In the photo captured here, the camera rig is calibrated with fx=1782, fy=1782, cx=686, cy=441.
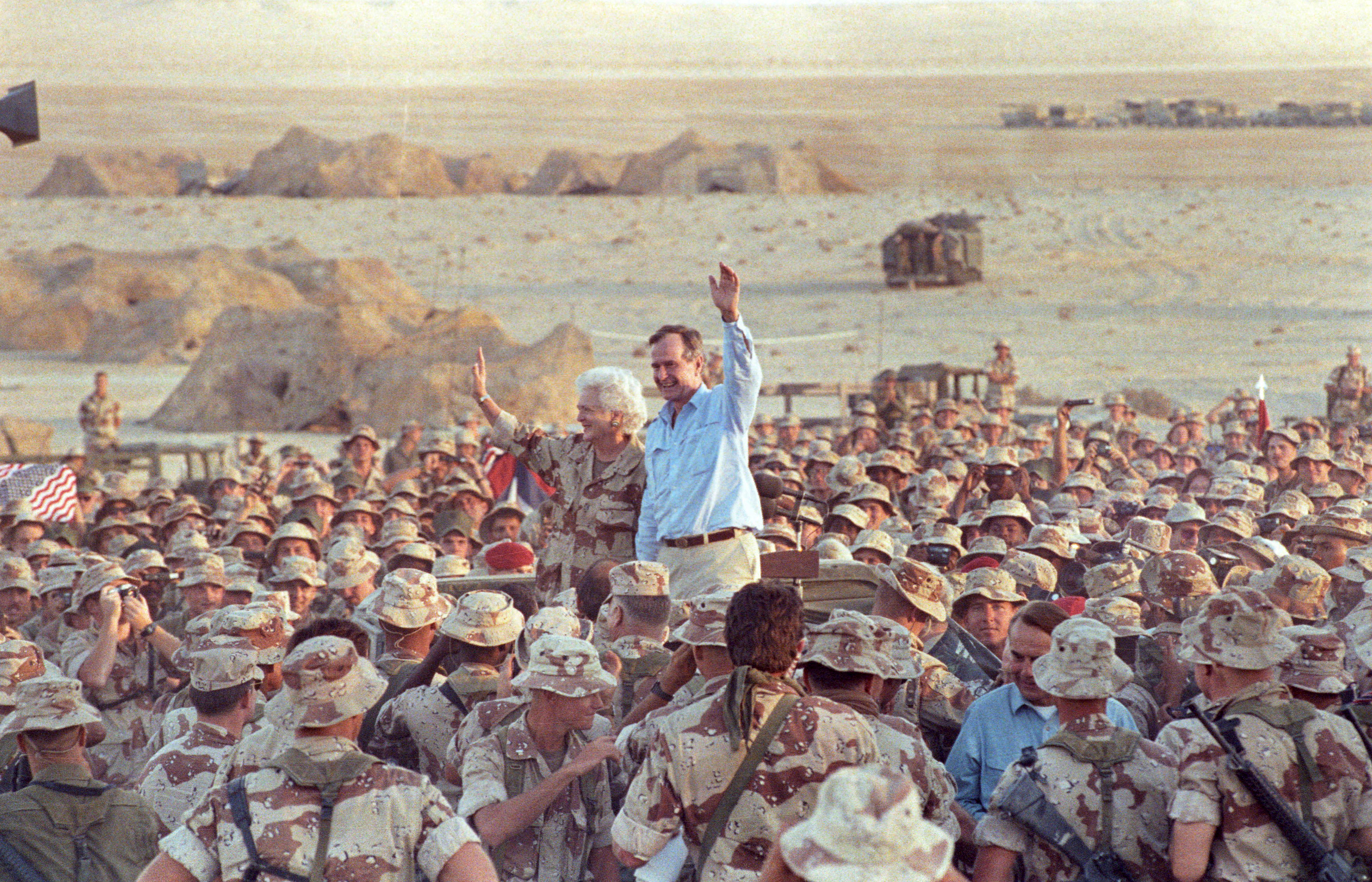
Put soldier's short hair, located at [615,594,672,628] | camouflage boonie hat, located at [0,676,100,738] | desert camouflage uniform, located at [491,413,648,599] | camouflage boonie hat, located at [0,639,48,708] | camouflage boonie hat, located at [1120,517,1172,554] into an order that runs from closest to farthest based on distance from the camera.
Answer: camouflage boonie hat, located at [0,676,100,738] < soldier's short hair, located at [615,594,672,628] < camouflage boonie hat, located at [0,639,48,708] < desert camouflage uniform, located at [491,413,648,599] < camouflage boonie hat, located at [1120,517,1172,554]

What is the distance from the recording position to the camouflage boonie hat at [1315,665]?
569 cm

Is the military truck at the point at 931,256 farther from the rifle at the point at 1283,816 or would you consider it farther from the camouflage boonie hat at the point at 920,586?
the rifle at the point at 1283,816

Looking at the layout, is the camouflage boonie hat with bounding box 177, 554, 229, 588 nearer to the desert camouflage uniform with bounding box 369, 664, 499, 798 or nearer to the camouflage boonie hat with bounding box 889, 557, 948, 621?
the desert camouflage uniform with bounding box 369, 664, 499, 798

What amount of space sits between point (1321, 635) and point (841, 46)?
297ft

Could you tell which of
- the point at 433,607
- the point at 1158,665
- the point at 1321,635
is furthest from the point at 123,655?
the point at 1321,635

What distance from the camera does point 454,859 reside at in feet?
15.2

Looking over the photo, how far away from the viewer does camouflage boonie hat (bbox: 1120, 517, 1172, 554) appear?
35.2ft

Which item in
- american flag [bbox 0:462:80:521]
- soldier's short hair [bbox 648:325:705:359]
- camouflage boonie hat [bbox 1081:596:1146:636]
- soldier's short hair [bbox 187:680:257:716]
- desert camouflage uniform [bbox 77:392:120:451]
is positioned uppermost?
soldier's short hair [bbox 648:325:705:359]

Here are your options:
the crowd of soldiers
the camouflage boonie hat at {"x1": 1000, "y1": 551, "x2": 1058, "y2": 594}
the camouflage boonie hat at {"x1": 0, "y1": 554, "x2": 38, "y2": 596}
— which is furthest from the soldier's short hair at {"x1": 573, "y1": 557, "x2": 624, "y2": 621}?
the camouflage boonie hat at {"x1": 0, "y1": 554, "x2": 38, "y2": 596}

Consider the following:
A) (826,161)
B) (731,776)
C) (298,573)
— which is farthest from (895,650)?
(826,161)

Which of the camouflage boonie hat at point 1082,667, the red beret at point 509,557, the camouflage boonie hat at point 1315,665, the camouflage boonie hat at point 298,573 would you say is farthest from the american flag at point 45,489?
the camouflage boonie hat at point 1315,665

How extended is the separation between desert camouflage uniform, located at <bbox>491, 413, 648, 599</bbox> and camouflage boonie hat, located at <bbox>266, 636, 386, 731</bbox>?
306cm

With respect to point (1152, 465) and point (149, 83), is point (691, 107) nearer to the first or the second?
point (149, 83)

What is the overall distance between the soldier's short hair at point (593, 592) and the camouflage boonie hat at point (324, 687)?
2.36m
